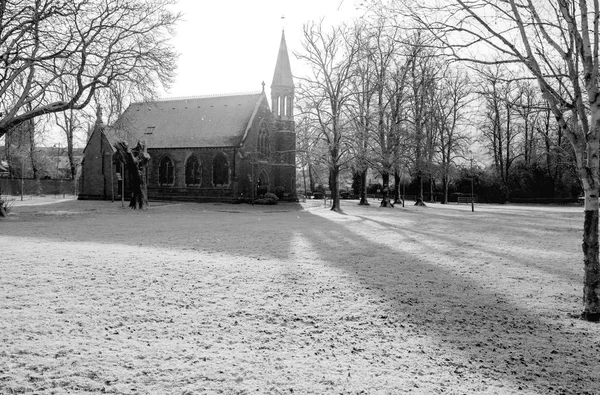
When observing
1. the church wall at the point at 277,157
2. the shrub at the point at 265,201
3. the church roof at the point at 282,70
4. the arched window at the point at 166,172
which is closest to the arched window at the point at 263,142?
the church wall at the point at 277,157

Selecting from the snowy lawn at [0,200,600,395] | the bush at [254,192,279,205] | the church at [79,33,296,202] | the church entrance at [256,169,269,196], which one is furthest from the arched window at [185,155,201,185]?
the snowy lawn at [0,200,600,395]

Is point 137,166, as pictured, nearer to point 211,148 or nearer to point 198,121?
point 211,148

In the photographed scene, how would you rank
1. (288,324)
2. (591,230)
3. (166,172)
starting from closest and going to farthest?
(288,324) → (591,230) → (166,172)

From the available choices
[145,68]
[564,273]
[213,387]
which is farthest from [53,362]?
[145,68]

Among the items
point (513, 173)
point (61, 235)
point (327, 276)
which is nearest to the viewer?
point (327, 276)

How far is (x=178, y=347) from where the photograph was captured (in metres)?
4.60

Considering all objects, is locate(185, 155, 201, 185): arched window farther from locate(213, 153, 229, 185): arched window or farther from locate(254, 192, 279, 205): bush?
locate(254, 192, 279, 205): bush

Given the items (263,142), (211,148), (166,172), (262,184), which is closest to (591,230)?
(211,148)

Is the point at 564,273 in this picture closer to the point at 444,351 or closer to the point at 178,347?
the point at 444,351

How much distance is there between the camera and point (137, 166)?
88.9 feet

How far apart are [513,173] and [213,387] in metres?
55.9

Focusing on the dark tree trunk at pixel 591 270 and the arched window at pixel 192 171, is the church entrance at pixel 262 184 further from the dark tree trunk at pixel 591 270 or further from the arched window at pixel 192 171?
the dark tree trunk at pixel 591 270

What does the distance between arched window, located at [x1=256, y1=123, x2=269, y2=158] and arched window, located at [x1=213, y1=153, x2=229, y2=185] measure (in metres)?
→ 3.71

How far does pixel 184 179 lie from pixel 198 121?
20.1 ft
